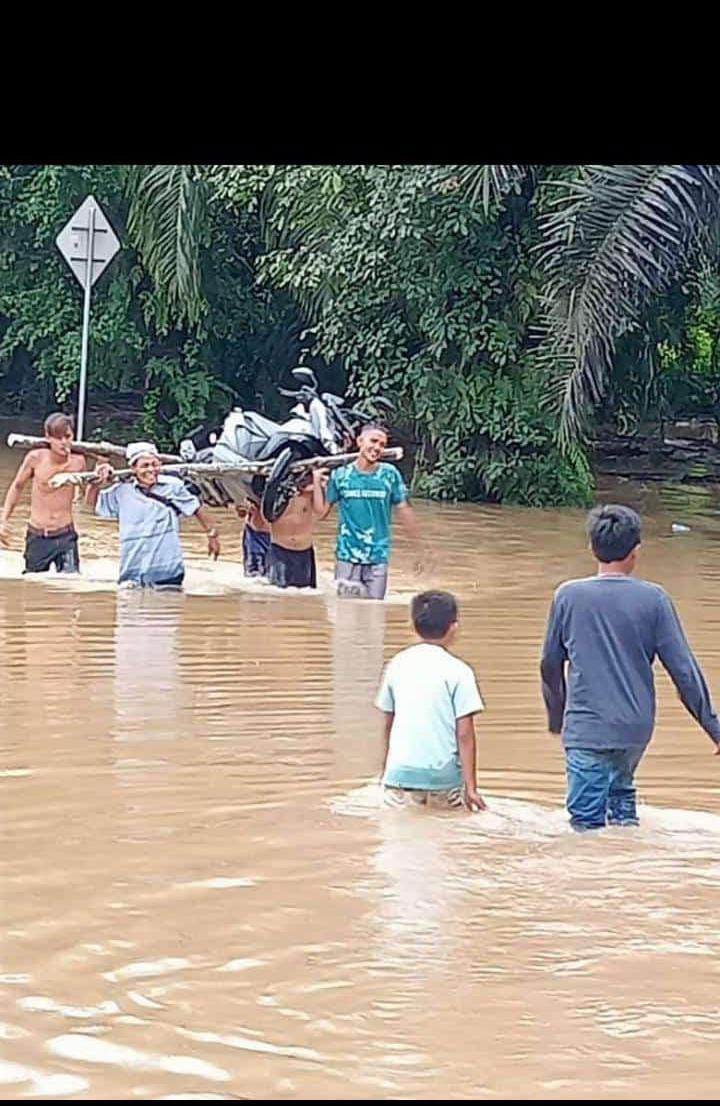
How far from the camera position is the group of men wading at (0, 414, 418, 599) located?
1316cm

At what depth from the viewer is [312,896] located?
6695 millimetres

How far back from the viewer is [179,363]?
27531 millimetres

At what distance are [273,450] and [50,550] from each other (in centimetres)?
173

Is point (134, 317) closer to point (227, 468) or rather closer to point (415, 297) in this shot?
point (415, 297)

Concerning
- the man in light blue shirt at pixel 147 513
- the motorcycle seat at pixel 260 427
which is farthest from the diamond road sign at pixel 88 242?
the man in light blue shirt at pixel 147 513

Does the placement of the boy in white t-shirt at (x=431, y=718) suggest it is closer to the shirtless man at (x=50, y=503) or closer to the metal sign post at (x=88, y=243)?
the shirtless man at (x=50, y=503)

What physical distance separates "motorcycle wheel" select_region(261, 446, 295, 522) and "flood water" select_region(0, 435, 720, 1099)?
2.02 metres

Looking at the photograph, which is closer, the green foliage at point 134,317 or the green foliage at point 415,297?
the green foliage at point 415,297

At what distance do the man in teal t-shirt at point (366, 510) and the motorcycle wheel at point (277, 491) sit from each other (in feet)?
1.23

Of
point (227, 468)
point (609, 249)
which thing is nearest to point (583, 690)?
point (227, 468)

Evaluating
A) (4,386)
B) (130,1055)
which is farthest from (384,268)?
(130,1055)

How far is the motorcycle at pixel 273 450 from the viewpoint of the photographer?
13695mm

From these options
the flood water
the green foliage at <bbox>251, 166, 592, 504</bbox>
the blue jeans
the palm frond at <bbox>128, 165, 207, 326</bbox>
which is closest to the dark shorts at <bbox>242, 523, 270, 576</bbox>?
the flood water
